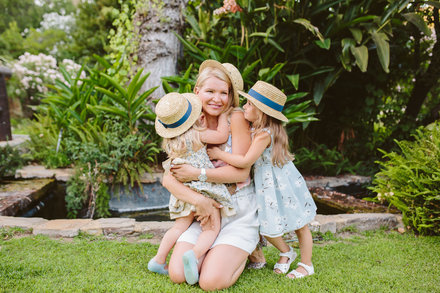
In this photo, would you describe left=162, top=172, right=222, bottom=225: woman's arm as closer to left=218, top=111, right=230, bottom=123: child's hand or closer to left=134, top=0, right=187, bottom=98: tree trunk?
left=218, top=111, right=230, bottom=123: child's hand

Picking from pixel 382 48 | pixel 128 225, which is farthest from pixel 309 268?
pixel 382 48

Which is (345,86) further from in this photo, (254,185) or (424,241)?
(254,185)

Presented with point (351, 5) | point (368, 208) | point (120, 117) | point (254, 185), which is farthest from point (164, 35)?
point (368, 208)

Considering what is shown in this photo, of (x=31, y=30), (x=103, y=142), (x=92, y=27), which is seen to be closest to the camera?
(x=103, y=142)

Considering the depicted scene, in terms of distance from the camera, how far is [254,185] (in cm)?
216

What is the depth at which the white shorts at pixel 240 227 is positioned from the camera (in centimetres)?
193

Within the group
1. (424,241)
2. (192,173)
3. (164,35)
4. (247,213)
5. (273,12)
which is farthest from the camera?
(164,35)

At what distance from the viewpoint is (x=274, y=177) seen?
2.03 m

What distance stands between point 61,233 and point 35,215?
103 cm

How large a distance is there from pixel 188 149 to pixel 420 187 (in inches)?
79.5

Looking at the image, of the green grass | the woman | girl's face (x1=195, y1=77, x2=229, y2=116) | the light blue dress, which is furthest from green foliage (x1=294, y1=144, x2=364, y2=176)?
girl's face (x1=195, y1=77, x2=229, y2=116)

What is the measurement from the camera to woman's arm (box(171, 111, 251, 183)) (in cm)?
193

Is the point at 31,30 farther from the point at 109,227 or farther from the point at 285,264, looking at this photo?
the point at 285,264

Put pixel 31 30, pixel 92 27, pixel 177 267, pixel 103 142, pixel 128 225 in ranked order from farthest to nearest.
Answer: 1. pixel 31 30
2. pixel 92 27
3. pixel 103 142
4. pixel 128 225
5. pixel 177 267
